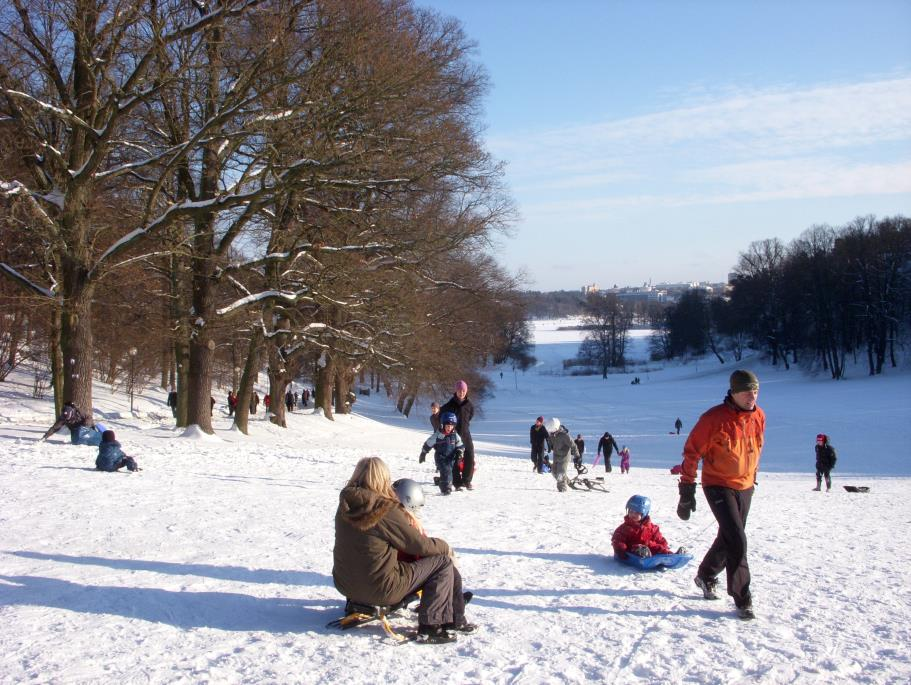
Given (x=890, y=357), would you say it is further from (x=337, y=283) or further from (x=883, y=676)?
(x=883, y=676)

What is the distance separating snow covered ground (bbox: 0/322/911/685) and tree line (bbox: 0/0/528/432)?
16.4 ft

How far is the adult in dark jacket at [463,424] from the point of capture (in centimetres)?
1221

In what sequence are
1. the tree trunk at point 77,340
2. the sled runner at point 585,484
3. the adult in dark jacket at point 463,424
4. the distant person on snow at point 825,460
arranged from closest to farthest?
1. the adult in dark jacket at point 463,424
2. the sled runner at point 585,484
3. the tree trunk at point 77,340
4. the distant person on snow at point 825,460

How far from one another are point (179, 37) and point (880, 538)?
14079 mm

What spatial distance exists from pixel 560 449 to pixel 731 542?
27.3ft

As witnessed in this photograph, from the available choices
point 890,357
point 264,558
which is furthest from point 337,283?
point 890,357

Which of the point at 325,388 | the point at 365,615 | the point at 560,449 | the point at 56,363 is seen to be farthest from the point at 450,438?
the point at 325,388

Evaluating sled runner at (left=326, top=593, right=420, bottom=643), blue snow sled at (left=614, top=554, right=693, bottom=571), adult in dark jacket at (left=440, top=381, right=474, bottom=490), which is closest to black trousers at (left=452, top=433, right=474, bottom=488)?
adult in dark jacket at (left=440, top=381, right=474, bottom=490)

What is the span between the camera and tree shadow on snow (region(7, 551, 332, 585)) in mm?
6488

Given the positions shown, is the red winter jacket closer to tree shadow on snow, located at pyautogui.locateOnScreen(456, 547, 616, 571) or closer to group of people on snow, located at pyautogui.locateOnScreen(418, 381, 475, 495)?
tree shadow on snow, located at pyautogui.locateOnScreen(456, 547, 616, 571)

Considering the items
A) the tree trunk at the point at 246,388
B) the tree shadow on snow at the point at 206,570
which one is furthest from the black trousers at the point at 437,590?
the tree trunk at the point at 246,388

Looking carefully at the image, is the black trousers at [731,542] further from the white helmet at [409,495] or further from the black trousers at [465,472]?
the black trousers at [465,472]

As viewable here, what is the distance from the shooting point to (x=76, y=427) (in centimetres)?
1566

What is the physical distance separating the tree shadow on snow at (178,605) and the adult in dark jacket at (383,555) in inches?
21.7
